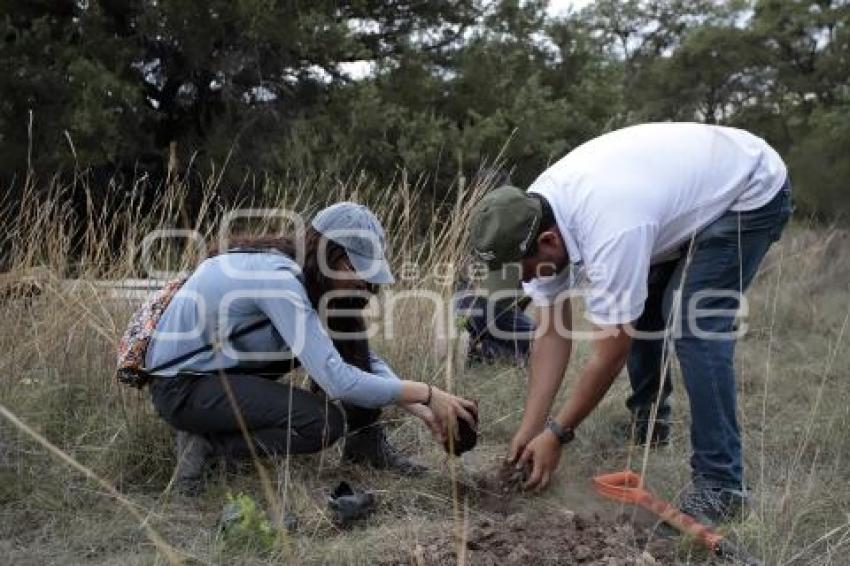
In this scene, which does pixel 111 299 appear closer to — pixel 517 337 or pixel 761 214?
pixel 517 337

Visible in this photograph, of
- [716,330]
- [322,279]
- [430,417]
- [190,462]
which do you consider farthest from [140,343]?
[716,330]

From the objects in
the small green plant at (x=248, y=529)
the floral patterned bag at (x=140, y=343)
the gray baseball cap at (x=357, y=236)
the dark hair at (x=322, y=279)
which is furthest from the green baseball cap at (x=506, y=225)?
the floral patterned bag at (x=140, y=343)

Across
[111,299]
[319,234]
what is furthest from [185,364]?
[111,299]

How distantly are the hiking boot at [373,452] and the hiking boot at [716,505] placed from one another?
2.97 ft

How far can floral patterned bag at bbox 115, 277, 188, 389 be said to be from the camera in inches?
107

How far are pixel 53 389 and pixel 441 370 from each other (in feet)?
4.87

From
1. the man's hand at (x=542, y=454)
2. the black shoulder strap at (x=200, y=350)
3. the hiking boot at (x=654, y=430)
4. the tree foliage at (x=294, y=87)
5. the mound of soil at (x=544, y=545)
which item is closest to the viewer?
the mound of soil at (x=544, y=545)

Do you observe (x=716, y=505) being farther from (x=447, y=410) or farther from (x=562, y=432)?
(x=447, y=410)

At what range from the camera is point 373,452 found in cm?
300

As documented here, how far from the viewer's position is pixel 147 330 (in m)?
2.76

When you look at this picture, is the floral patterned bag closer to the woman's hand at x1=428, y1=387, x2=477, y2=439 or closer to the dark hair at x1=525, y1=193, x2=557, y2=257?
the woman's hand at x1=428, y1=387, x2=477, y2=439

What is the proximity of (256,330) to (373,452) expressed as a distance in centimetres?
61

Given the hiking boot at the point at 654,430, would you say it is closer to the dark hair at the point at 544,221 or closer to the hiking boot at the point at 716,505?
the hiking boot at the point at 716,505

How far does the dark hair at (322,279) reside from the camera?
2602 millimetres
